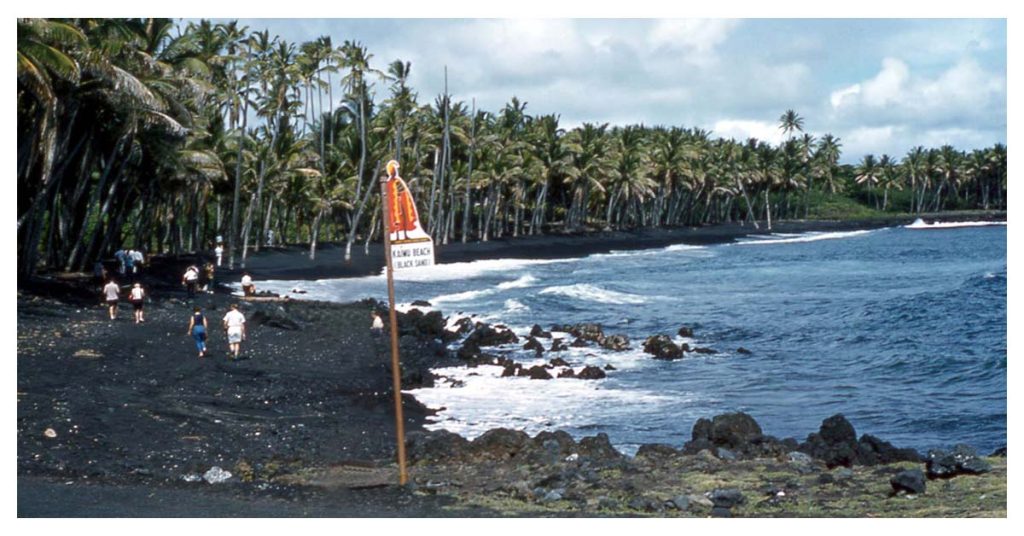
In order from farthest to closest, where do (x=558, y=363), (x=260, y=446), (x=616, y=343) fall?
(x=616, y=343), (x=558, y=363), (x=260, y=446)

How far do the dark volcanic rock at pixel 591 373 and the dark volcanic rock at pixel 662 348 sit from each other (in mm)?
2382

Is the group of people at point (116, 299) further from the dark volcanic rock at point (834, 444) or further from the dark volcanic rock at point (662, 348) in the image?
the dark volcanic rock at point (834, 444)

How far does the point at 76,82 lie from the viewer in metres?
15.6

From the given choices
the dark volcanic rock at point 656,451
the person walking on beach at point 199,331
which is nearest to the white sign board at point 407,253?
the dark volcanic rock at point 656,451

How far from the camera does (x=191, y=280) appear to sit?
2073 centimetres

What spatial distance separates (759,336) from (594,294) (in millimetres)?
6383

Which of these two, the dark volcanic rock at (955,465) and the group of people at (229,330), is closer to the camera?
the dark volcanic rock at (955,465)

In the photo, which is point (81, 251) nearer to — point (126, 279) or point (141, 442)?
point (126, 279)

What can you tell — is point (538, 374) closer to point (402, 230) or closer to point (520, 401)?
point (520, 401)

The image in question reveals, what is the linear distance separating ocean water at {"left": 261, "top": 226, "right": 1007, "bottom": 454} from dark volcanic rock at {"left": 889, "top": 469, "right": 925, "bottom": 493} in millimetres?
4594

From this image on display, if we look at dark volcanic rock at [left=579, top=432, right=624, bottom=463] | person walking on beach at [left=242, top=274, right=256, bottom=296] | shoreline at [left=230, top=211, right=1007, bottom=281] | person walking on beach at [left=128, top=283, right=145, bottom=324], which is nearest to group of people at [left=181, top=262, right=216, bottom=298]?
person walking on beach at [left=242, top=274, right=256, bottom=296]

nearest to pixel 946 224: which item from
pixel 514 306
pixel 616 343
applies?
pixel 514 306

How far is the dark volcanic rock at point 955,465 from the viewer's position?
9.96 metres

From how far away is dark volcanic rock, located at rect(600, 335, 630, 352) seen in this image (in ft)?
71.5
